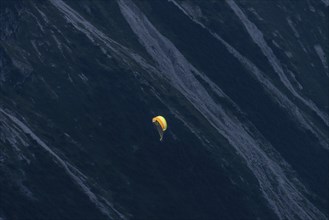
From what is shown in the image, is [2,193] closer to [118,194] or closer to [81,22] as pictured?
[118,194]

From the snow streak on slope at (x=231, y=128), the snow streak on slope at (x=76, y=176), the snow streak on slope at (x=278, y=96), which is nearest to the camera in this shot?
the snow streak on slope at (x=76, y=176)

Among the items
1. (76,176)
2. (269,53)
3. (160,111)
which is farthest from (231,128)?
(76,176)

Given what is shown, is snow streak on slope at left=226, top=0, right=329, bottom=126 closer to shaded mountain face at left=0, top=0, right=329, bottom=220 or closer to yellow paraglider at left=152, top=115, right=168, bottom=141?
shaded mountain face at left=0, top=0, right=329, bottom=220

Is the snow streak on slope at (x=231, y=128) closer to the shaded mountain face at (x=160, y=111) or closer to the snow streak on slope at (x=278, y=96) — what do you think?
the shaded mountain face at (x=160, y=111)

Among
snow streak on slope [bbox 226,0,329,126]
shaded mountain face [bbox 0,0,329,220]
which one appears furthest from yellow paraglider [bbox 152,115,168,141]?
snow streak on slope [bbox 226,0,329,126]

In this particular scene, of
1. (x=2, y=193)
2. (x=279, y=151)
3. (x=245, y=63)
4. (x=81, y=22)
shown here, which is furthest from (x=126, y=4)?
(x=2, y=193)

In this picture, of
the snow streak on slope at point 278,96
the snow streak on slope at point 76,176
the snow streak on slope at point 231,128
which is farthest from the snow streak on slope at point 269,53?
the snow streak on slope at point 76,176
